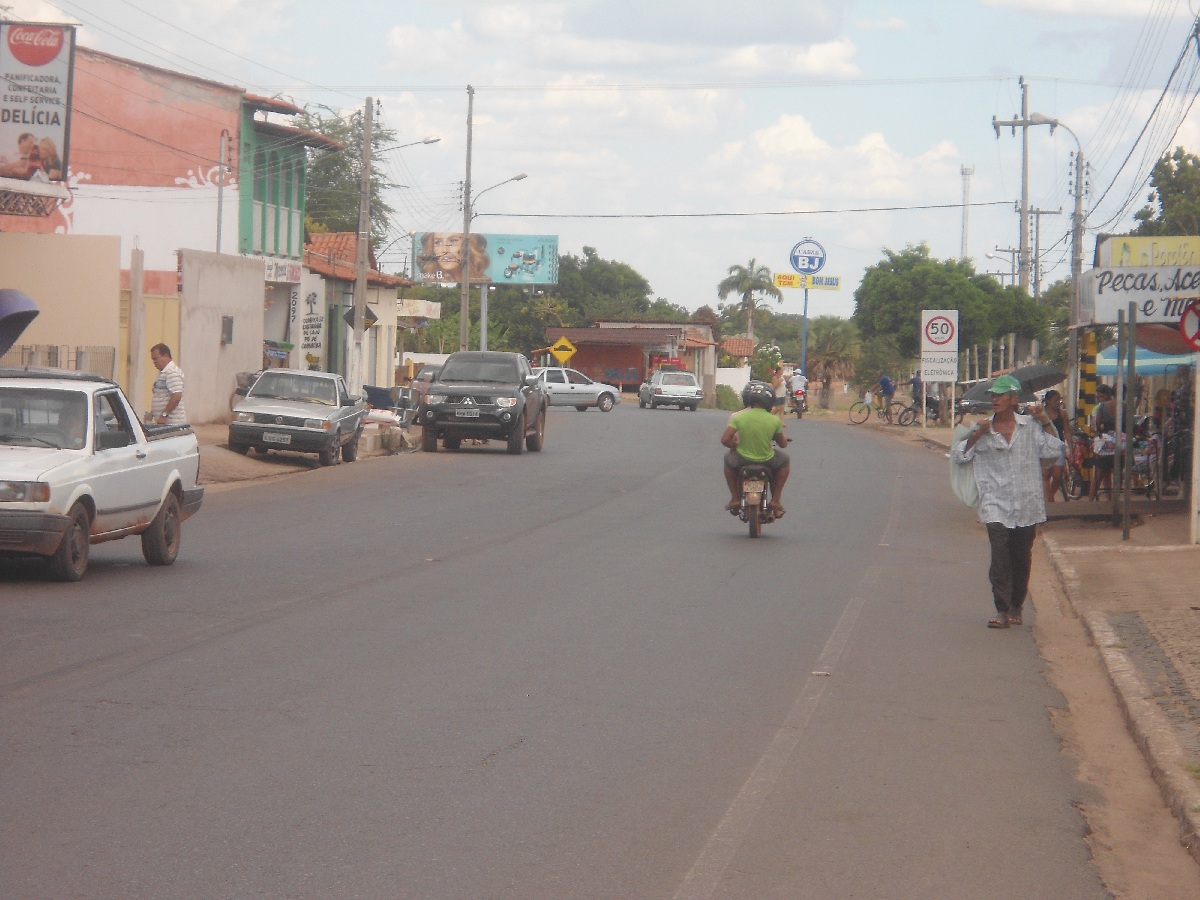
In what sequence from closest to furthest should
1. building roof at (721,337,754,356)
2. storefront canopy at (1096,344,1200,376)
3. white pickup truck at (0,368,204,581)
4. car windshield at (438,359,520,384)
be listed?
white pickup truck at (0,368,204,581) → storefront canopy at (1096,344,1200,376) → car windshield at (438,359,520,384) → building roof at (721,337,754,356)

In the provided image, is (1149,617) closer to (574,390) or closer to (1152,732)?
(1152,732)

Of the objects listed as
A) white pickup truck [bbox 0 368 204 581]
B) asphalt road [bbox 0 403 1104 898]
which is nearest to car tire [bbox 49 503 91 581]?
white pickup truck [bbox 0 368 204 581]

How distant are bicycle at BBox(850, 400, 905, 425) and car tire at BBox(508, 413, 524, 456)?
76.6 feet

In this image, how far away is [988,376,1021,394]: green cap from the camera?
1105 cm

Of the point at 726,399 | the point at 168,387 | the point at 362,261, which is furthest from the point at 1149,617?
the point at 726,399

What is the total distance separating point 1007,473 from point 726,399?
225 ft

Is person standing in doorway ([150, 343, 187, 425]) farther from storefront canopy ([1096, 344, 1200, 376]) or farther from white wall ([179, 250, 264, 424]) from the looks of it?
storefront canopy ([1096, 344, 1200, 376])

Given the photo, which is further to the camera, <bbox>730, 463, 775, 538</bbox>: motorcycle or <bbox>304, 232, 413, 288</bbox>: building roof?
<bbox>304, 232, 413, 288</bbox>: building roof

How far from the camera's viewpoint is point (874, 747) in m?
7.32

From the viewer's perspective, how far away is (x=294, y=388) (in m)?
26.3

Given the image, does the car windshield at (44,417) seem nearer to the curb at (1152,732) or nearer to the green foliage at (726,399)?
the curb at (1152,732)

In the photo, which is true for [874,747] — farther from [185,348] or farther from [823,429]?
[823,429]

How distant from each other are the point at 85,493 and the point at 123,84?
31.0 metres

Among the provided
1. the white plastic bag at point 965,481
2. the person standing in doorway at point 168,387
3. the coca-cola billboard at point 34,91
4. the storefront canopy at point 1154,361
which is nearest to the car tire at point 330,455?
the coca-cola billboard at point 34,91
